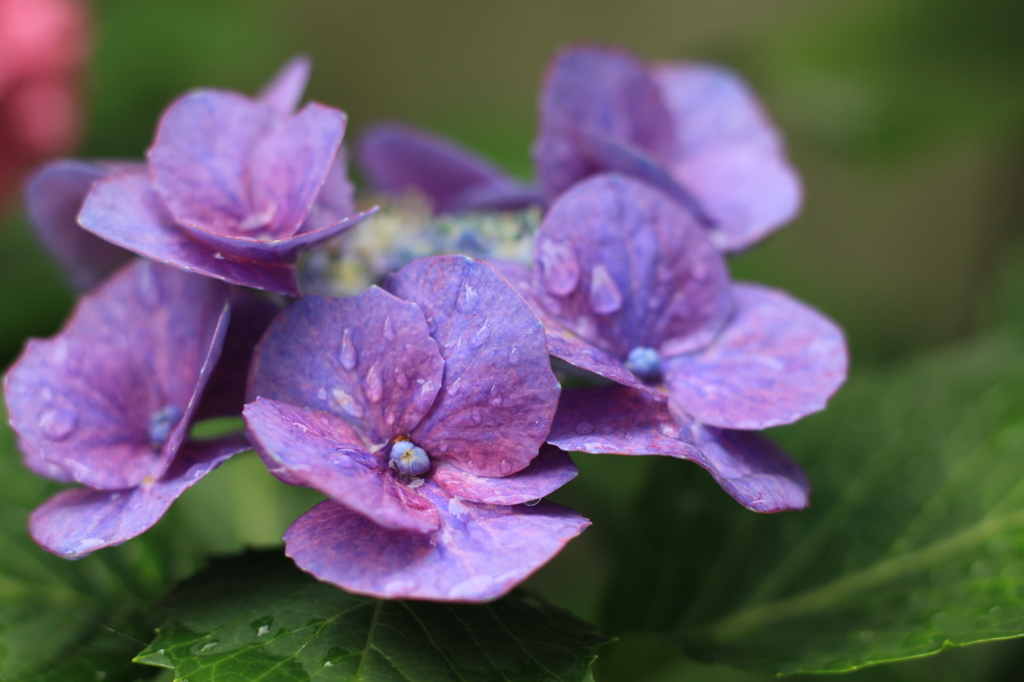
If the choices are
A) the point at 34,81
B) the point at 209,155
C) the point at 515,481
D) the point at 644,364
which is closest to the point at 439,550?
the point at 515,481

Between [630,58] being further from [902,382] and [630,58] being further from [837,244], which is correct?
[837,244]

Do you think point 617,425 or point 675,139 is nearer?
point 617,425

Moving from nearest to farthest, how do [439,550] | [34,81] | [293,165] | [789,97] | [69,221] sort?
[439,550]
[293,165]
[69,221]
[34,81]
[789,97]

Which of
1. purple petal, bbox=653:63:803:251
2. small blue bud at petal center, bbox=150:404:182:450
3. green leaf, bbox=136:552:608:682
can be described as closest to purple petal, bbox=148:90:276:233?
small blue bud at petal center, bbox=150:404:182:450

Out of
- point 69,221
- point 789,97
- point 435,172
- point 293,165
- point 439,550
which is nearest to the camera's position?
point 439,550

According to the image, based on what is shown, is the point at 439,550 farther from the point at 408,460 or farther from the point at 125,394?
the point at 125,394

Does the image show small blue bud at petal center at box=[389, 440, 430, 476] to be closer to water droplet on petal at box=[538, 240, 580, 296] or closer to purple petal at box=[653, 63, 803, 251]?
water droplet on petal at box=[538, 240, 580, 296]

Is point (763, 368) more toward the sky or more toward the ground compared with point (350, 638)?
more toward the sky
